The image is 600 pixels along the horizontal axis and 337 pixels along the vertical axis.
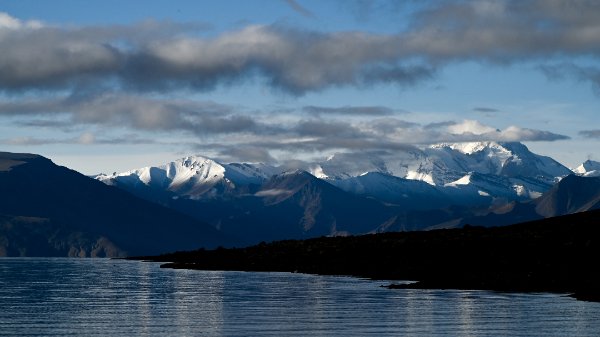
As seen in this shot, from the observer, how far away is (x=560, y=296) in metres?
136

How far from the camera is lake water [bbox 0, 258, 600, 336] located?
304 feet

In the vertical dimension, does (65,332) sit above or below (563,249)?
below

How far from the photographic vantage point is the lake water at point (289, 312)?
9275 centimetres

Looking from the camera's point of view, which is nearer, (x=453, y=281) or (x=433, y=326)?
(x=433, y=326)

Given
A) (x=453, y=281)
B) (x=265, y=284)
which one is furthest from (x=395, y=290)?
(x=265, y=284)

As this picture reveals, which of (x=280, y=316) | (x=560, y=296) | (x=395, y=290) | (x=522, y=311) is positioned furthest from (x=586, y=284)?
(x=280, y=316)

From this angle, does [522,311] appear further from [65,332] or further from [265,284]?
[265,284]

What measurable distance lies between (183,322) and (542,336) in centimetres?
3339

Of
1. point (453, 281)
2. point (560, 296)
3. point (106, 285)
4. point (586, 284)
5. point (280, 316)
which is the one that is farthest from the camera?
point (106, 285)

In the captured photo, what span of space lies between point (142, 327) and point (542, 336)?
114ft

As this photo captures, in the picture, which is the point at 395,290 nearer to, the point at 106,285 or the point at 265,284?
the point at 265,284

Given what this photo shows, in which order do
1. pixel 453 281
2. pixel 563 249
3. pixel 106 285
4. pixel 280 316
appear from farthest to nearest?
pixel 563 249
pixel 106 285
pixel 453 281
pixel 280 316

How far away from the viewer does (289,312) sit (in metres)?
113

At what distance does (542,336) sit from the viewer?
87625 millimetres
